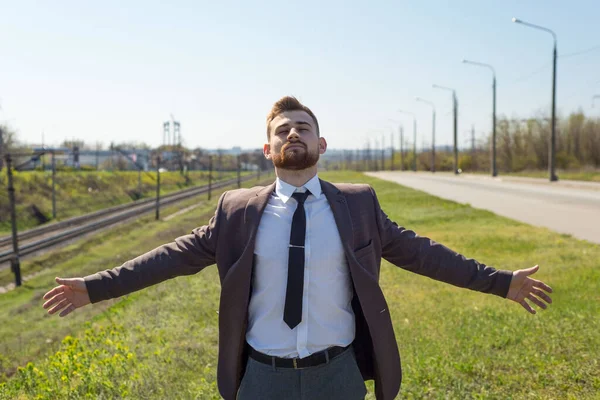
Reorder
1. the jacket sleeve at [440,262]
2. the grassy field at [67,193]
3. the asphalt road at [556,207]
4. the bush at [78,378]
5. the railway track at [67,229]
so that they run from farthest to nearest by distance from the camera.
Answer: the grassy field at [67,193] → the railway track at [67,229] → the asphalt road at [556,207] → the bush at [78,378] → the jacket sleeve at [440,262]

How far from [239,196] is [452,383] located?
3359 millimetres

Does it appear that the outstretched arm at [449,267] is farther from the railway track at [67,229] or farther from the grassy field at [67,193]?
the grassy field at [67,193]

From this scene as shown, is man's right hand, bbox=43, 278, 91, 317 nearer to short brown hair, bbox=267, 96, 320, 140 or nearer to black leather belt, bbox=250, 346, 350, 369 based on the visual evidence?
black leather belt, bbox=250, 346, 350, 369

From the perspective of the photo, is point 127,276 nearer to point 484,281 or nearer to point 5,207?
point 484,281

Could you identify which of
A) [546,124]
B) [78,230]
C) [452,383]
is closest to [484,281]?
Result: [452,383]

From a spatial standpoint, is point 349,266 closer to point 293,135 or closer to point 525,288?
point 293,135

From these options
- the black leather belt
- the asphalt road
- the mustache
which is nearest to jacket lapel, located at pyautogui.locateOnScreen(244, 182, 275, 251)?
the mustache

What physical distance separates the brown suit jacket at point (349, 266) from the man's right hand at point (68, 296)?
0.04 metres

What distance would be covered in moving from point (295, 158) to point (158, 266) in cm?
85

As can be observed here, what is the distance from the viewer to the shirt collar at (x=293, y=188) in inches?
114

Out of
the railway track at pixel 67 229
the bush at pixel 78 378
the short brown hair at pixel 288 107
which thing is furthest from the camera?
the railway track at pixel 67 229

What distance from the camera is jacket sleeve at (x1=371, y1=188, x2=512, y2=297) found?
3.18 m

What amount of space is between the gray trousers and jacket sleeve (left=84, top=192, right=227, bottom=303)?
0.56 m

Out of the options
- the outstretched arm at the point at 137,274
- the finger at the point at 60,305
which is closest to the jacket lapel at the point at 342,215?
the outstretched arm at the point at 137,274
